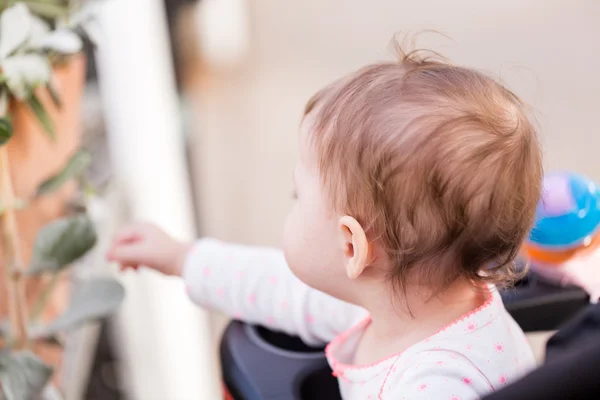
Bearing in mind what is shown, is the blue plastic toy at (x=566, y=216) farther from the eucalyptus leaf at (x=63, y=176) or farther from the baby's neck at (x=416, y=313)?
the eucalyptus leaf at (x=63, y=176)

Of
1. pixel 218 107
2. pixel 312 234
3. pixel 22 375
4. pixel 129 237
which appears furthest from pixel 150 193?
pixel 312 234

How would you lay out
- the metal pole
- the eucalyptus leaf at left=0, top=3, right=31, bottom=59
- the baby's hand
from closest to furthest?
the eucalyptus leaf at left=0, top=3, right=31, bottom=59 → the baby's hand → the metal pole

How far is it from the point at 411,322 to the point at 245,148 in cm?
130

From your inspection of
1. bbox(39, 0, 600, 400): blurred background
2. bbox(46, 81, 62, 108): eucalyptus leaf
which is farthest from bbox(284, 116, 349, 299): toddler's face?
bbox(39, 0, 600, 400): blurred background

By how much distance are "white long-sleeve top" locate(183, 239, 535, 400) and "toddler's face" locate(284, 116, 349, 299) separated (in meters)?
0.07

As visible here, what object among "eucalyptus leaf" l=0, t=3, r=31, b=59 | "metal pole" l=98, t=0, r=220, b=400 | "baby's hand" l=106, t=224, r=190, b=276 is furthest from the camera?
"metal pole" l=98, t=0, r=220, b=400

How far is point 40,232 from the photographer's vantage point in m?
0.63

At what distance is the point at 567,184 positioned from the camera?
0.65 metres

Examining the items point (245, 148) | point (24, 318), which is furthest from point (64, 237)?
point (245, 148)

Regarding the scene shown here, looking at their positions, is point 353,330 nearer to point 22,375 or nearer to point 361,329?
point 361,329

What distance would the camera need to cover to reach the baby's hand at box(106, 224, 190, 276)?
669mm

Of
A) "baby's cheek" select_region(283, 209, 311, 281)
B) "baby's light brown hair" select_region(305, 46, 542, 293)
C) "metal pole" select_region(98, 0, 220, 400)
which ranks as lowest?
"metal pole" select_region(98, 0, 220, 400)

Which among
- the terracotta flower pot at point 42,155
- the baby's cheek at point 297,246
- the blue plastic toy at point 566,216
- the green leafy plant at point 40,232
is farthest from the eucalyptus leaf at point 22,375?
the blue plastic toy at point 566,216

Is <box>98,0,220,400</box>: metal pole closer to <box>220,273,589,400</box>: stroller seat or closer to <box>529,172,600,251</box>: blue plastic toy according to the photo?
<box>220,273,589,400</box>: stroller seat
